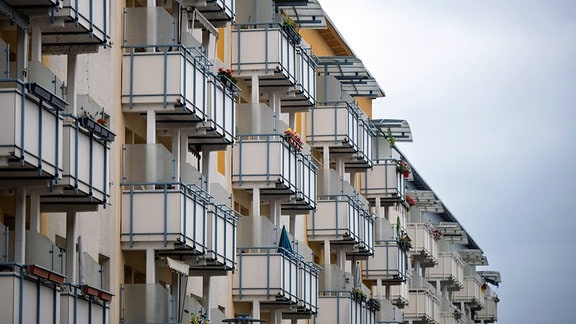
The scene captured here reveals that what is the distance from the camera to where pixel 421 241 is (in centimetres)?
10094

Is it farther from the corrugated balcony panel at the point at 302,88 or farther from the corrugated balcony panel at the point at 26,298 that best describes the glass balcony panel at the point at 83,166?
the corrugated balcony panel at the point at 302,88

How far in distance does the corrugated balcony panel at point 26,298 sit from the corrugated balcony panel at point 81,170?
233cm

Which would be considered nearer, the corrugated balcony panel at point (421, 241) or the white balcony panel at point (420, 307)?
the white balcony panel at point (420, 307)

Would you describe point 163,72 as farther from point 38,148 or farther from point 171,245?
point 38,148

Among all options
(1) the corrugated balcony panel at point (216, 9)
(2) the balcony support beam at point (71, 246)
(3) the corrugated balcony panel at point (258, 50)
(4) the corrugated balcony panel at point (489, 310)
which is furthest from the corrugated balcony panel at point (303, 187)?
(4) the corrugated balcony panel at point (489, 310)

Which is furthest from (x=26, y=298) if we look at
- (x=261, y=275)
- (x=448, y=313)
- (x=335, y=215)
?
(x=448, y=313)

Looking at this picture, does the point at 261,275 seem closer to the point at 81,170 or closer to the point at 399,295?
the point at 81,170

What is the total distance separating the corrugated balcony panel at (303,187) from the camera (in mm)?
63375

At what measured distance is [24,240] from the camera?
38719 mm

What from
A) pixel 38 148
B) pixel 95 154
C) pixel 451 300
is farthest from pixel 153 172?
pixel 451 300

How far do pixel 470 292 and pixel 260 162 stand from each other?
6367 centimetres

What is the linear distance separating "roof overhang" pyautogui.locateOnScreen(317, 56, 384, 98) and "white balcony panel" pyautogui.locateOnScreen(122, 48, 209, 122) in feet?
78.2

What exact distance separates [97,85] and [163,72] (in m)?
1.89

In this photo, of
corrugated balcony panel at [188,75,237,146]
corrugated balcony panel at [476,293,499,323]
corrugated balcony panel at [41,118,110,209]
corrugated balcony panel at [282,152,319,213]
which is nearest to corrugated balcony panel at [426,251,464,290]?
corrugated balcony panel at [476,293,499,323]
